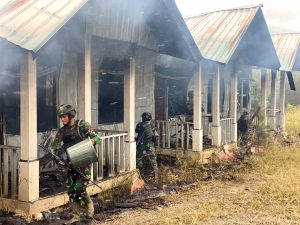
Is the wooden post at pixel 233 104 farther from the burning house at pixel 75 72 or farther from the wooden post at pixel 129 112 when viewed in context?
the wooden post at pixel 129 112

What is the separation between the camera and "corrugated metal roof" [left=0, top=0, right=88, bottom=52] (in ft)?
16.3

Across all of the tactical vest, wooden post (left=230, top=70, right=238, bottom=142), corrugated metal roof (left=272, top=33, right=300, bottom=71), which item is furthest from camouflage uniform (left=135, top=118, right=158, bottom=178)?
corrugated metal roof (left=272, top=33, right=300, bottom=71)

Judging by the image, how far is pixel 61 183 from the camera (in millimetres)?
6844

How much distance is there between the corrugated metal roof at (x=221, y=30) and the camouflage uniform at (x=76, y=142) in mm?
5382

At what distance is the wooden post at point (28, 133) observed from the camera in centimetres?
547

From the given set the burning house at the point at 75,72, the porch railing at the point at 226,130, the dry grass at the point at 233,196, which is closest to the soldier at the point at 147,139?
the dry grass at the point at 233,196

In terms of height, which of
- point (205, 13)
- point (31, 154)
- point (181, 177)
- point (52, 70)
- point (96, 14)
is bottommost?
point (181, 177)

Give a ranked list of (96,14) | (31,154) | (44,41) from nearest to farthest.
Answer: (44,41) → (31,154) → (96,14)

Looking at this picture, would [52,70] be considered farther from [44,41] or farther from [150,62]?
[150,62]

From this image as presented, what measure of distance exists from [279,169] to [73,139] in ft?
18.6

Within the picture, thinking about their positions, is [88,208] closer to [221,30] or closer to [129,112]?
[129,112]

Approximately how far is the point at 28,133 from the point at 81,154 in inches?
34.9

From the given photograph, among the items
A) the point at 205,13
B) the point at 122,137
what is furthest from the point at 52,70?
the point at 205,13

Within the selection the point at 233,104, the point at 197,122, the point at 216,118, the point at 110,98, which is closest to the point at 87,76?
the point at 110,98
